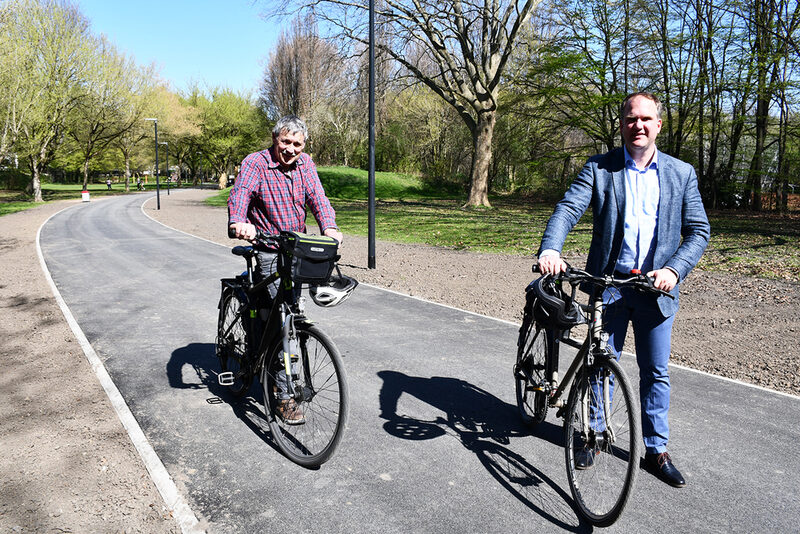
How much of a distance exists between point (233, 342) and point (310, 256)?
4.87 ft

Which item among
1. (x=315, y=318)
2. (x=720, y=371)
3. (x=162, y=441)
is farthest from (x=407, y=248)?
(x=162, y=441)

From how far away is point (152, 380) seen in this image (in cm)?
479

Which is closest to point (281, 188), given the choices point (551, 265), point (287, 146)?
point (287, 146)

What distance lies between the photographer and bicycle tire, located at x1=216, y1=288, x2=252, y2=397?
161 inches

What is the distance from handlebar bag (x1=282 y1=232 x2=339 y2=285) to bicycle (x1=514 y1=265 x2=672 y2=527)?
3.78 feet

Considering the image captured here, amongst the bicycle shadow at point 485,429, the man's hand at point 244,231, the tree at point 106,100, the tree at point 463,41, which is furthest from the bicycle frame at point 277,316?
the tree at point 106,100

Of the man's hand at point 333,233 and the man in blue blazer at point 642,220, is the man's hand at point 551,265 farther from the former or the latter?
the man's hand at point 333,233

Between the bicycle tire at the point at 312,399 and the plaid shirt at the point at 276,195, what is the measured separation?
32.8 inches

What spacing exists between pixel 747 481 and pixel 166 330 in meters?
5.61

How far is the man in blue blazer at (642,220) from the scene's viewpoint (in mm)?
2963

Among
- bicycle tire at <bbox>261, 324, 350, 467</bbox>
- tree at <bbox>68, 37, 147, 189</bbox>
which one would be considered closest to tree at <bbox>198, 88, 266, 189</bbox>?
tree at <bbox>68, 37, 147, 189</bbox>

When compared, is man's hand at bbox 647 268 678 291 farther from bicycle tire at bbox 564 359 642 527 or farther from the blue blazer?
bicycle tire at bbox 564 359 642 527

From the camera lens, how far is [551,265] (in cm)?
275

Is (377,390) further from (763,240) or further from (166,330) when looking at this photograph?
(763,240)
